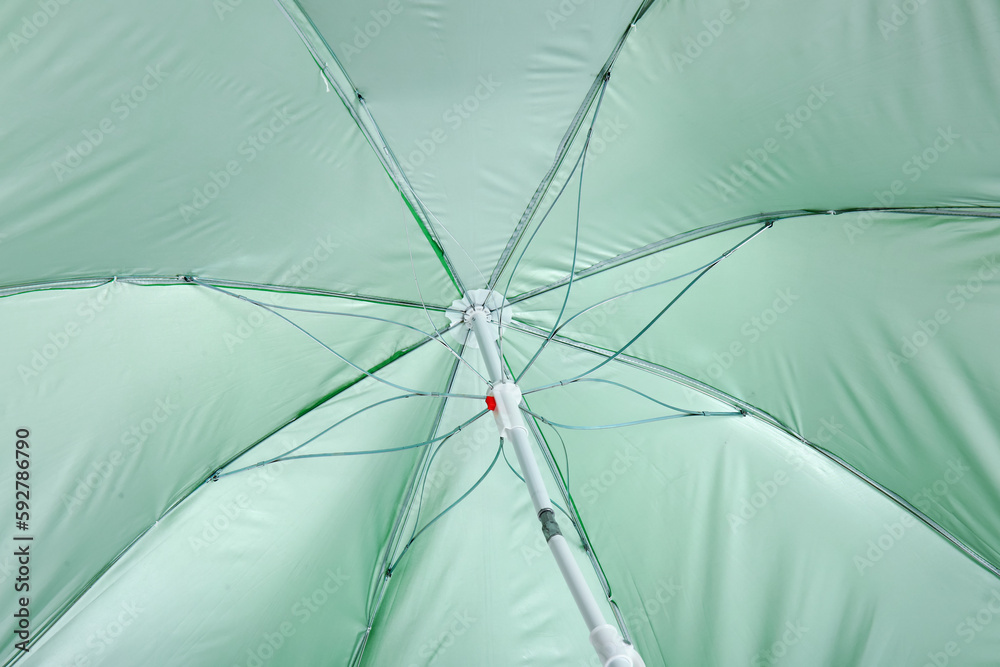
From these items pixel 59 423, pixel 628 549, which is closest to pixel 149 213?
pixel 59 423

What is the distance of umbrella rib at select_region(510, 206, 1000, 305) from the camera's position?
7.73ft

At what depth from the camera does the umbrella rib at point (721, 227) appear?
2.36m

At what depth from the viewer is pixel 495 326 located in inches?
110

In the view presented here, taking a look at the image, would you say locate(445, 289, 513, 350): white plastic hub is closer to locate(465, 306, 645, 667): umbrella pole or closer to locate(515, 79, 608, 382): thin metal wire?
locate(465, 306, 645, 667): umbrella pole

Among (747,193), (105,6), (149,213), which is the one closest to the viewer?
(105,6)

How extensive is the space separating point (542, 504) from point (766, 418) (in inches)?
47.5

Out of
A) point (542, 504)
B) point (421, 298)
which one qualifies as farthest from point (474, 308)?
point (542, 504)

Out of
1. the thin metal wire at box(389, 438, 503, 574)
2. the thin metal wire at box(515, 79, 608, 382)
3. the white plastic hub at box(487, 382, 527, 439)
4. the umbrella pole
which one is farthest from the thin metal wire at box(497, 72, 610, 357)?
the thin metal wire at box(389, 438, 503, 574)

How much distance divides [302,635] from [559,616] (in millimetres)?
1096

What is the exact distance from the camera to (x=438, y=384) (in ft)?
9.61

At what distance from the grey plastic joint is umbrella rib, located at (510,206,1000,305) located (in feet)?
3.59

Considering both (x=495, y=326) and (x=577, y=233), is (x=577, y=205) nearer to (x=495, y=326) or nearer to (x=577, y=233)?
(x=577, y=233)

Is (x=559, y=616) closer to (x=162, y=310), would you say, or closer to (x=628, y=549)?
(x=628, y=549)

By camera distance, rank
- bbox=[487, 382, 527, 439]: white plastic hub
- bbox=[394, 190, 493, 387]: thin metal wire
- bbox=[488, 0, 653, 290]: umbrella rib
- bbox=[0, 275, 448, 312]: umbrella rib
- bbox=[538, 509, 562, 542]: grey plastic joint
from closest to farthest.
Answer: bbox=[538, 509, 562, 542]: grey plastic joint → bbox=[487, 382, 527, 439]: white plastic hub → bbox=[0, 275, 448, 312]: umbrella rib → bbox=[488, 0, 653, 290]: umbrella rib → bbox=[394, 190, 493, 387]: thin metal wire
